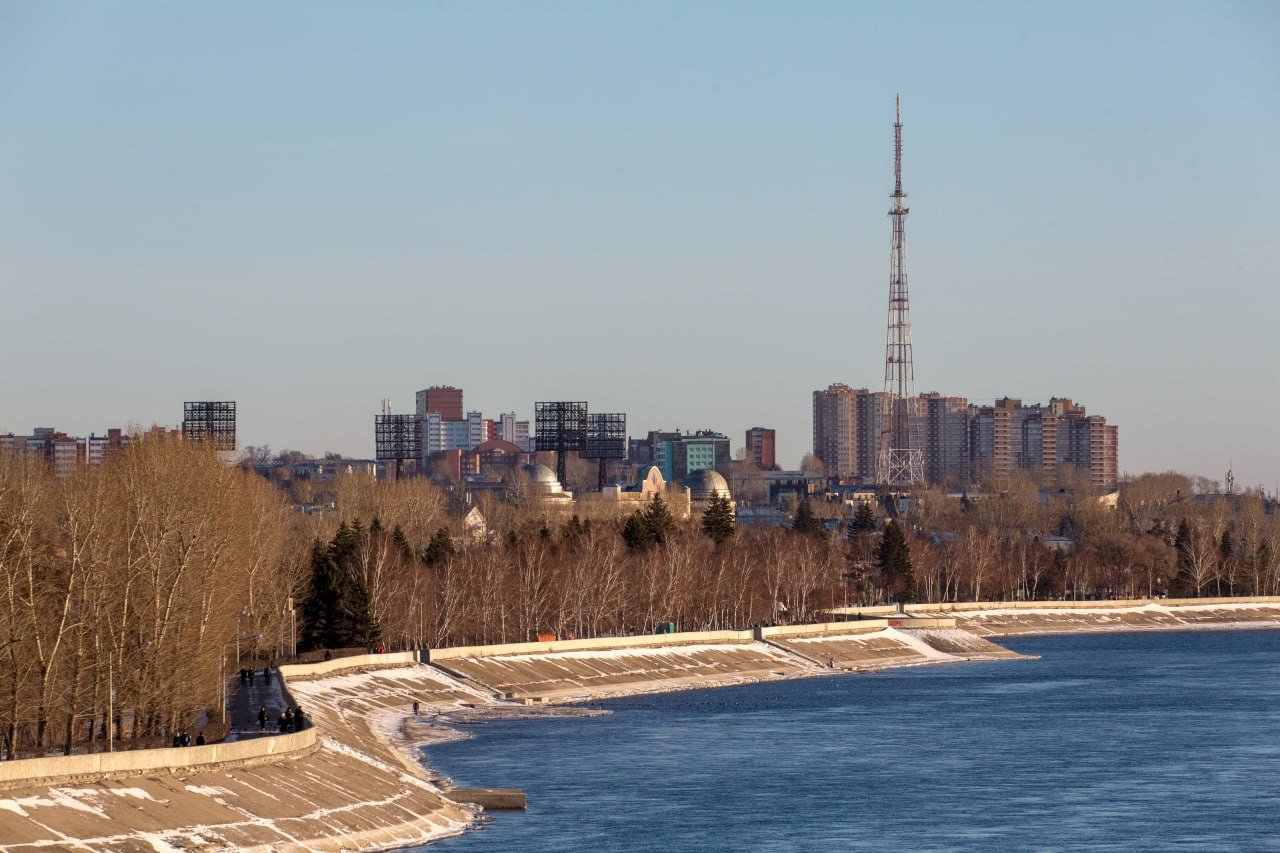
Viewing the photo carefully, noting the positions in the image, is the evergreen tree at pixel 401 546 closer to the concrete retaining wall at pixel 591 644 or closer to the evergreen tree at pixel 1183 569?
the concrete retaining wall at pixel 591 644

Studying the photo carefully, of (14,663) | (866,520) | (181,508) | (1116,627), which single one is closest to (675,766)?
(181,508)

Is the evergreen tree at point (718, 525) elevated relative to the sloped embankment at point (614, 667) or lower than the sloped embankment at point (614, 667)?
elevated

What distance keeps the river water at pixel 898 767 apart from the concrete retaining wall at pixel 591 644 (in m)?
6.99

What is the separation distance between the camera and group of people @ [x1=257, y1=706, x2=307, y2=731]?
59562 millimetres

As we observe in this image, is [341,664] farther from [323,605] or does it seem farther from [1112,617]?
[1112,617]

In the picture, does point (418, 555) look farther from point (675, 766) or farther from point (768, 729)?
point (675, 766)

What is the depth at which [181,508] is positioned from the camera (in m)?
63.7

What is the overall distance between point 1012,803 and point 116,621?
2703 centimetres

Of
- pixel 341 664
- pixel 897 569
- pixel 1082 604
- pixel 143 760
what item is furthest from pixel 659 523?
pixel 143 760

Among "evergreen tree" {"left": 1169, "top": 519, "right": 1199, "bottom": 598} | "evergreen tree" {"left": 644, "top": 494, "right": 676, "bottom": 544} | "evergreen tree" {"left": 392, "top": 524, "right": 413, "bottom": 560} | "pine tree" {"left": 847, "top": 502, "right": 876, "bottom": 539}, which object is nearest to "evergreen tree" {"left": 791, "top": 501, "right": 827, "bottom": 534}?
"pine tree" {"left": 847, "top": 502, "right": 876, "bottom": 539}

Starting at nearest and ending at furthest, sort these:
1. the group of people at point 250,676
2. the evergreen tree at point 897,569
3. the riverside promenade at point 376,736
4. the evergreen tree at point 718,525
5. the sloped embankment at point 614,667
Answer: the riverside promenade at point 376,736 → the group of people at point 250,676 → the sloped embankment at point 614,667 → the evergreen tree at point 718,525 → the evergreen tree at point 897,569

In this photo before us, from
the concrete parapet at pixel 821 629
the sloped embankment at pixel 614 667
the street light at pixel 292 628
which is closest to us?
the sloped embankment at pixel 614 667

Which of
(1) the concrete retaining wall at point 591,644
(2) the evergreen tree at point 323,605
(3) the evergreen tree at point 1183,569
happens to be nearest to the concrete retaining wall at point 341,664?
(1) the concrete retaining wall at point 591,644

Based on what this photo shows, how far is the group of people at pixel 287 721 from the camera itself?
59562 millimetres
